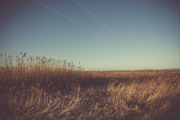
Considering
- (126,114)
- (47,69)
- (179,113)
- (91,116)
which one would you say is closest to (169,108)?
(179,113)

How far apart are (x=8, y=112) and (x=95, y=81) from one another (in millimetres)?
5032

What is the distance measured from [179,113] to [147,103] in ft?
2.57

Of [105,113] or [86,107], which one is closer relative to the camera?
[105,113]

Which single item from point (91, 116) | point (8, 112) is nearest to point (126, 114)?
point (91, 116)

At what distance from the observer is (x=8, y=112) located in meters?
2.54

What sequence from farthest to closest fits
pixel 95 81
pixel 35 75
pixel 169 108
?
pixel 95 81 → pixel 35 75 → pixel 169 108

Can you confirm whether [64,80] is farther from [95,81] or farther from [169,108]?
[169,108]

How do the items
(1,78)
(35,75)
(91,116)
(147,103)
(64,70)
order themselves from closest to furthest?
(91,116) < (147,103) < (1,78) < (35,75) < (64,70)

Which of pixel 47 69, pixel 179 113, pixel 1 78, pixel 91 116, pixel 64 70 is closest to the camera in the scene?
pixel 91 116

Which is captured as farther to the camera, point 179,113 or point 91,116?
point 179,113

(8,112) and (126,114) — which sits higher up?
(8,112)

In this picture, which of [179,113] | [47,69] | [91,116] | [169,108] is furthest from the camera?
[47,69]

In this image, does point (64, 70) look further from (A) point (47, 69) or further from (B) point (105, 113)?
(B) point (105, 113)

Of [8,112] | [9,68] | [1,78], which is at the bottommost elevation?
[8,112]
